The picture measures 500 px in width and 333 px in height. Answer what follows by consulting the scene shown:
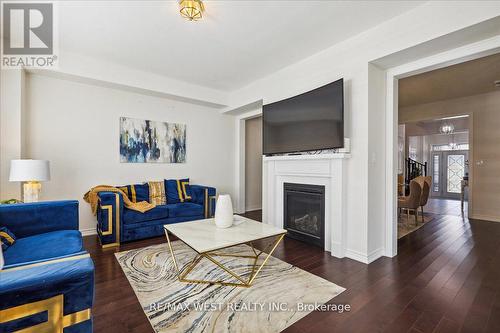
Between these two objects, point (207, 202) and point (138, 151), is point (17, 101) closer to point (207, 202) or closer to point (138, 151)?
point (138, 151)

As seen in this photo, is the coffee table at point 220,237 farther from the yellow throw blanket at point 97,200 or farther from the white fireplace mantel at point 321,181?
the yellow throw blanket at point 97,200

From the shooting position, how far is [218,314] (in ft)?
5.52

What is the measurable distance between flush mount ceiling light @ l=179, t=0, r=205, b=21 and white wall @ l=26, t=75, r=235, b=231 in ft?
7.80

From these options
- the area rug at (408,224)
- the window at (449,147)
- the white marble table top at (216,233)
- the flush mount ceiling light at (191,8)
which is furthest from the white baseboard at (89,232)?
the window at (449,147)

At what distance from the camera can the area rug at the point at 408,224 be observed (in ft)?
12.5

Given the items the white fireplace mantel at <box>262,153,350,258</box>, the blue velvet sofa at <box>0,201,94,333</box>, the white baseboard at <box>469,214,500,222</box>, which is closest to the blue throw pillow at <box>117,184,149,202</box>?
the white fireplace mantel at <box>262,153,350,258</box>

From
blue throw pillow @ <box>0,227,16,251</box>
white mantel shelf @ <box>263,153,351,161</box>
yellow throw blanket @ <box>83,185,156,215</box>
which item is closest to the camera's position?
blue throw pillow @ <box>0,227,16,251</box>

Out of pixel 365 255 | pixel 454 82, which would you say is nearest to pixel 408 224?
pixel 365 255

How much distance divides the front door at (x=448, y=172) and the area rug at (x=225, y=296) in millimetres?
9683

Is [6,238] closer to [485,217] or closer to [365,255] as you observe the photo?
[365,255]

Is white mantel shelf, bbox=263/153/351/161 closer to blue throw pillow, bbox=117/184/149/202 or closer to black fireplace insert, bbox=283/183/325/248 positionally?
black fireplace insert, bbox=283/183/325/248

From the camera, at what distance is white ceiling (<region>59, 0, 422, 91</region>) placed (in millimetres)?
2271

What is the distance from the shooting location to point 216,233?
219 cm

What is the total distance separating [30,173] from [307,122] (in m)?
3.36
